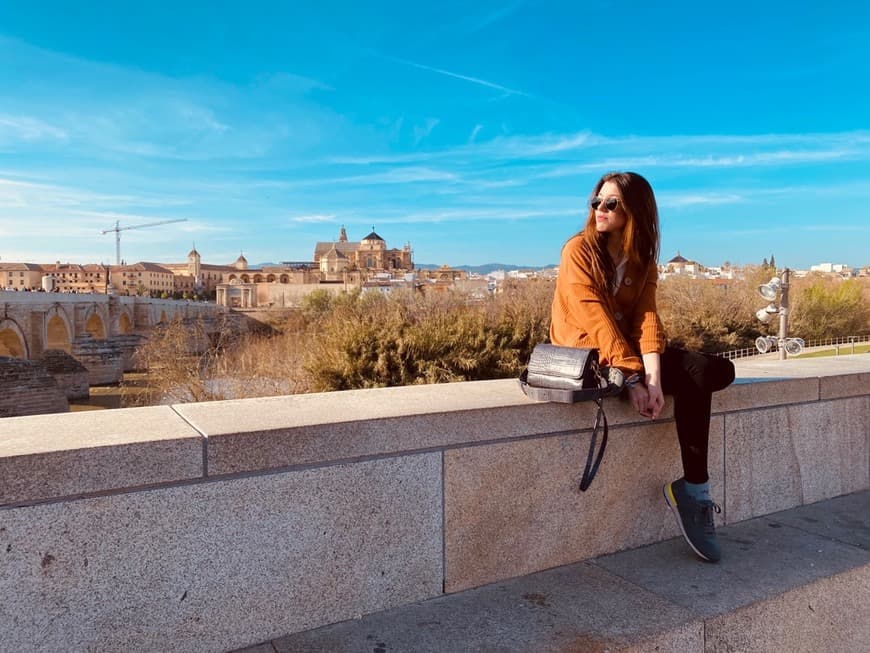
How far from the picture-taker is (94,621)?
167 centimetres

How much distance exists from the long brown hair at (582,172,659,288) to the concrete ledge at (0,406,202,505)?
1628 millimetres

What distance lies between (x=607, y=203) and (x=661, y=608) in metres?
1.49

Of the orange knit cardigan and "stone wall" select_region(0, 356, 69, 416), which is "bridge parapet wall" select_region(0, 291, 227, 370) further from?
the orange knit cardigan

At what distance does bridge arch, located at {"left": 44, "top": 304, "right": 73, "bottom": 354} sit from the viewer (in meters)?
40.4

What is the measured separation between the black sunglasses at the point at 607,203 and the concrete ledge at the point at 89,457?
1.74 metres

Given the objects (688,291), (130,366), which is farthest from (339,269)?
(688,291)

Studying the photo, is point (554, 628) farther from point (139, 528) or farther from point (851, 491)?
point (851, 491)

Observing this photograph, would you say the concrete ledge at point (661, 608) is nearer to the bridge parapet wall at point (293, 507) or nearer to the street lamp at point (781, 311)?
the bridge parapet wall at point (293, 507)

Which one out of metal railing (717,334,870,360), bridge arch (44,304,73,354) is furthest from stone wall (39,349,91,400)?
metal railing (717,334,870,360)

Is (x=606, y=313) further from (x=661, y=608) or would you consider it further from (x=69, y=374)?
(x=69, y=374)

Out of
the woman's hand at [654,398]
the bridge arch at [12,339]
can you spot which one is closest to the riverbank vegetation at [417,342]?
the woman's hand at [654,398]

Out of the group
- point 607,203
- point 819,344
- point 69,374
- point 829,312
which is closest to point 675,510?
point 607,203

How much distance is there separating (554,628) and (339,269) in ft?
409

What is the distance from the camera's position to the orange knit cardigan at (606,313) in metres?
2.40
